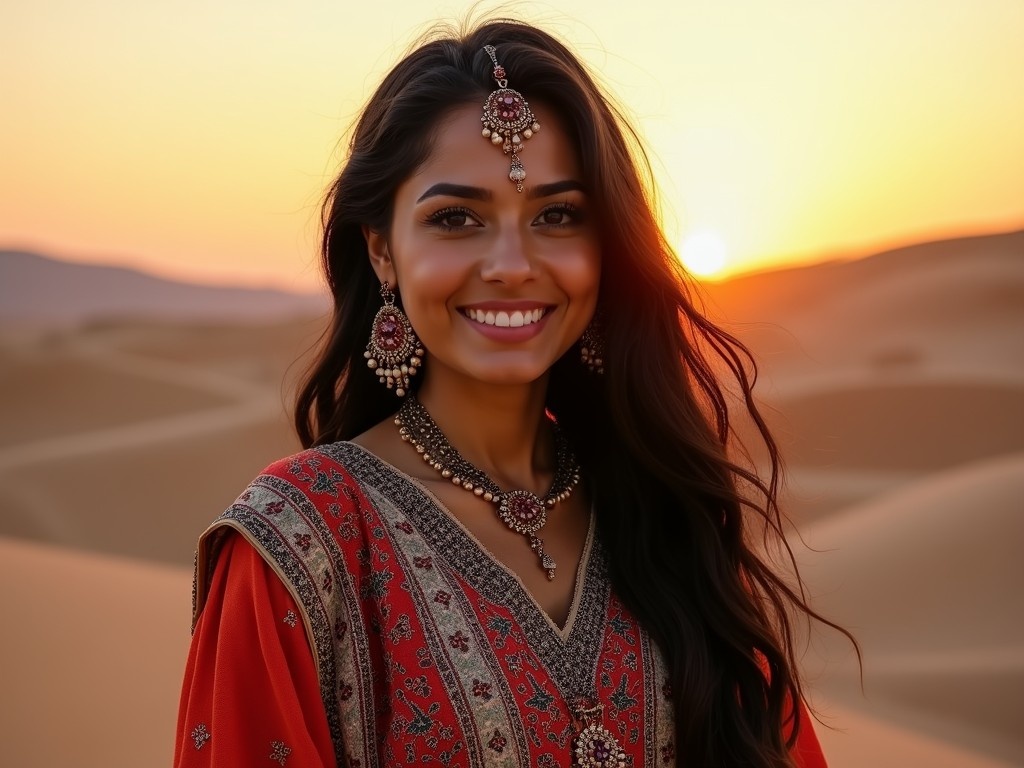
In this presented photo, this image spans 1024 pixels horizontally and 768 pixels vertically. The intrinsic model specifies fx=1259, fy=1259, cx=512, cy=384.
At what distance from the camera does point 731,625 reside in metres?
3.25

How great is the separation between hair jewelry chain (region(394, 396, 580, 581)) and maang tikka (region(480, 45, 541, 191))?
67cm

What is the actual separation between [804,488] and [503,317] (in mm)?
16169

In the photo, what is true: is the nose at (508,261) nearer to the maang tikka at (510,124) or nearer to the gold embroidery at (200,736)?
the maang tikka at (510,124)

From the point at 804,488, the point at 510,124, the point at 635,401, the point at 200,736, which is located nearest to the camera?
the point at 200,736

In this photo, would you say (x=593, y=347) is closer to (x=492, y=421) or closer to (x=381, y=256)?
(x=492, y=421)

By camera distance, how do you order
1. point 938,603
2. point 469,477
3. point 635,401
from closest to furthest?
1. point 469,477
2. point 635,401
3. point 938,603

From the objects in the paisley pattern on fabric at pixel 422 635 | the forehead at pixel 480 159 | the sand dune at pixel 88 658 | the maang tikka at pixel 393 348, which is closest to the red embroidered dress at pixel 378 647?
the paisley pattern on fabric at pixel 422 635

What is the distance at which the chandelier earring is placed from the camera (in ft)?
11.2

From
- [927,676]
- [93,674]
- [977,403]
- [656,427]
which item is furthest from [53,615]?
[977,403]

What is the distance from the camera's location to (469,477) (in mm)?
3205

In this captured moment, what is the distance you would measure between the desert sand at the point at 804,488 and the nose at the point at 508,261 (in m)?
1.01

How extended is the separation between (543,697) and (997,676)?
9073mm

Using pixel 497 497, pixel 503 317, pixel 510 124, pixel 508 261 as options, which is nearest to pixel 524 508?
pixel 497 497

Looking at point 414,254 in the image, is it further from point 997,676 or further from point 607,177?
point 997,676
